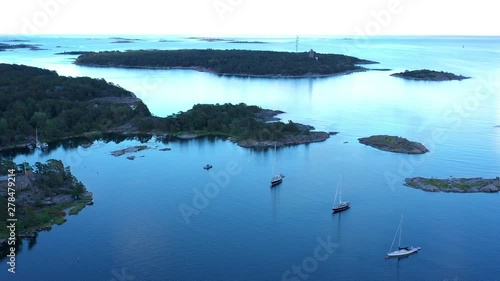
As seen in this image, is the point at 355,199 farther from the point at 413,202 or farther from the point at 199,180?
the point at 199,180

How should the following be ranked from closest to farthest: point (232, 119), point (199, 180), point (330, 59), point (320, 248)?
1. point (320, 248)
2. point (199, 180)
3. point (232, 119)
4. point (330, 59)

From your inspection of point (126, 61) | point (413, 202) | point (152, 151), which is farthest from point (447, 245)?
point (126, 61)

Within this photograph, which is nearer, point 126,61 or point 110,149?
point 110,149

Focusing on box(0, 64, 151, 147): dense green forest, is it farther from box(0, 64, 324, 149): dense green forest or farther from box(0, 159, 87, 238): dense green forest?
box(0, 159, 87, 238): dense green forest

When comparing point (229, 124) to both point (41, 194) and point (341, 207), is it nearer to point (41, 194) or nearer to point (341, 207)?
point (341, 207)

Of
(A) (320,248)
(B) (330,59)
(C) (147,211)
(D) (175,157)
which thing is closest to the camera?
(A) (320,248)

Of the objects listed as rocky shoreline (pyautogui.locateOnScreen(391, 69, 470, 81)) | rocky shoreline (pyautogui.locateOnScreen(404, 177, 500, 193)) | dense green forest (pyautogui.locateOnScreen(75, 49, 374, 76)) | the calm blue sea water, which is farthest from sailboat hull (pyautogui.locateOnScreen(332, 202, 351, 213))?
dense green forest (pyautogui.locateOnScreen(75, 49, 374, 76))

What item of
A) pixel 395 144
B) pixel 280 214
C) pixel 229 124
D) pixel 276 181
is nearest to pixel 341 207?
pixel 280 214

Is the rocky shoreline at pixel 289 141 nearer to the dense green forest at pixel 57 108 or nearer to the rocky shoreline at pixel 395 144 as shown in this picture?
the rocky shoreline at pixel 395 144

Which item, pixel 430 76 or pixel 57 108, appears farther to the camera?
pixel 430 76
